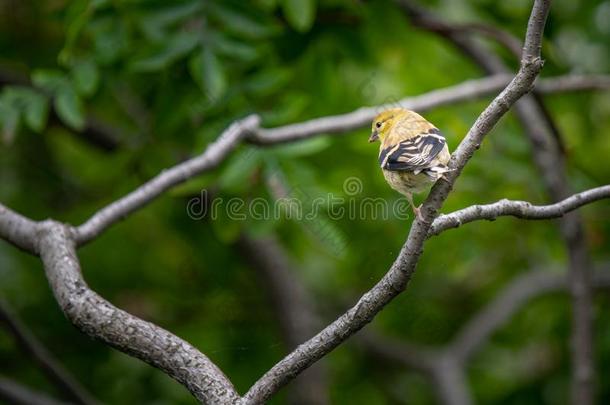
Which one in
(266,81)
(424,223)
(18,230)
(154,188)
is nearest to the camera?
(424,223)

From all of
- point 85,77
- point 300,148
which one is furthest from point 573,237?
point 85,77

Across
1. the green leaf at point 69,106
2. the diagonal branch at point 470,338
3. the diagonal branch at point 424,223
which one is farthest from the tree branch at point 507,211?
the diagonal branch at point 470,338

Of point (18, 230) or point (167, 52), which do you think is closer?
point (18, 230)

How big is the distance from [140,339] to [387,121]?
1.14 metres

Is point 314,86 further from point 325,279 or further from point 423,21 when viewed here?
point 325,279

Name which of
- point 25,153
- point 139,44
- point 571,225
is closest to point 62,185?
point 25,153

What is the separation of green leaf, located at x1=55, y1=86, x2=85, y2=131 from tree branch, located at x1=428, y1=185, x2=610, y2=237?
2827 mm

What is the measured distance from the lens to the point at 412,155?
2.42 m

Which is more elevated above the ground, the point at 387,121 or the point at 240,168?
the point at 240,168

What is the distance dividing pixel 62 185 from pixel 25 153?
17.5 inches

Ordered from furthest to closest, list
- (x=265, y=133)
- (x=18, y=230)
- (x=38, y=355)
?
(x=38, y=355) → (x=265, y=133) → (x=18, y=230)

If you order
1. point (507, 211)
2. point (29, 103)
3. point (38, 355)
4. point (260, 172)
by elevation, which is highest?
point (29, 103)

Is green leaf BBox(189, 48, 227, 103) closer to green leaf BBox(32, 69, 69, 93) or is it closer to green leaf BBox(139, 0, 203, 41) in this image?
green leaf BBox(139, 0, 203, 41)

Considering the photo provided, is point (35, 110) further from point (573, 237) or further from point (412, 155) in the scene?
point (573, 237)
